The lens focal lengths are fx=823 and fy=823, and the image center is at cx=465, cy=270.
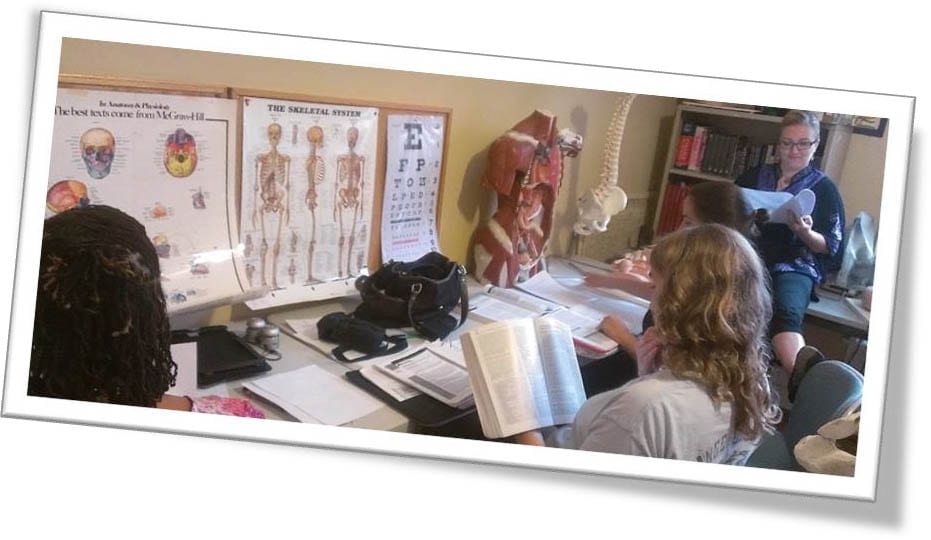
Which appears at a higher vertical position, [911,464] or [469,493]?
[911,464]

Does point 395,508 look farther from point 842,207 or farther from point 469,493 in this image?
point 842,207

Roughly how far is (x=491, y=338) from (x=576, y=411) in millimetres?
190

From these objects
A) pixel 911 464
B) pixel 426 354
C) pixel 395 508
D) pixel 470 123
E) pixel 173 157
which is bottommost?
pixel 395 508

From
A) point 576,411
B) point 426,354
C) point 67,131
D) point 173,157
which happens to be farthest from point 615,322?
point 67,131

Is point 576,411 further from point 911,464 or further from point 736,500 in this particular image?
point 911,464

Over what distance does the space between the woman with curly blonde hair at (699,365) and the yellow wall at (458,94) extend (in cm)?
16

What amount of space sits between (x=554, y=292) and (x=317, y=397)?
45cm

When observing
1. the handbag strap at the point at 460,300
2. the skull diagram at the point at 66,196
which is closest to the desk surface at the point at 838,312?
the handbag strap at the point at 460,300

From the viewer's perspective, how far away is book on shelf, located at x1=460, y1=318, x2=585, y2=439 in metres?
1.41

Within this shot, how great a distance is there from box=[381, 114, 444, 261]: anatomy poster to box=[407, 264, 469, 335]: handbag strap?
2.2 inches

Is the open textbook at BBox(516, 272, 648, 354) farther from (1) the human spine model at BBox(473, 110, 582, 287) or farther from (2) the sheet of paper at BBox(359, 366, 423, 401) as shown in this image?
(2) the sheet of paper at BBox(359, 366, 423, 401)

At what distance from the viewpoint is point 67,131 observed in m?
1.37

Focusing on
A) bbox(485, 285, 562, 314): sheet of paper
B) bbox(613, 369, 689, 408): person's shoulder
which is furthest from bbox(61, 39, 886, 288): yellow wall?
bbox(613, 369, 689, 408): person's shoulder

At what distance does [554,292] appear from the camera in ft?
4.69
